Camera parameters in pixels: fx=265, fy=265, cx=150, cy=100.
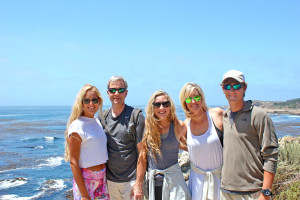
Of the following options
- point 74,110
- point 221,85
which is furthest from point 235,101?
point 74,110

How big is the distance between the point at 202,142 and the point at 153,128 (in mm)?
733

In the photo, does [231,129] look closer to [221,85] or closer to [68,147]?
[221,85]

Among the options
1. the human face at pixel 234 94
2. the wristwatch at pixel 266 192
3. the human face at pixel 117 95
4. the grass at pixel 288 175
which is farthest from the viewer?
the grass at pixel 288 175

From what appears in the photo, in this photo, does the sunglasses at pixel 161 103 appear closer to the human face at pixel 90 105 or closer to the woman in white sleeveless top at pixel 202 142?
the woman in white sleeveless top at pixel 202 142

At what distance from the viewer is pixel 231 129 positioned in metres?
3.46

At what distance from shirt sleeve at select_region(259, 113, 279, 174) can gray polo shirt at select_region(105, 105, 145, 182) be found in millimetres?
1746

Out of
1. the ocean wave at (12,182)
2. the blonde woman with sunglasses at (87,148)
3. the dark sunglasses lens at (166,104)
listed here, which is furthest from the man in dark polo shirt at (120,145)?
the ocean wave at (12,182)

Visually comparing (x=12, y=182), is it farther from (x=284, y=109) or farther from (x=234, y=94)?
(x=284, y=109)

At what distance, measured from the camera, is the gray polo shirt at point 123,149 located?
4.16 metres

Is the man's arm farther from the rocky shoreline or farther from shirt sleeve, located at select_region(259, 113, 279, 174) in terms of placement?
the rocky shoreline

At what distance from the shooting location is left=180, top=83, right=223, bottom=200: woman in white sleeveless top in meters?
3.61

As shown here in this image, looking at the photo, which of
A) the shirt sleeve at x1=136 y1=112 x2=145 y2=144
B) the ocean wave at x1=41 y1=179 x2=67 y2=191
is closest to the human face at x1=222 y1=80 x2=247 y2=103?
the shirt sleeve at x1=136 y1=112 x2=145 y2=144

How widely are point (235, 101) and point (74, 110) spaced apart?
7.83 ft

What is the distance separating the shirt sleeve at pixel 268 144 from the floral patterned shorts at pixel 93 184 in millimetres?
2331
